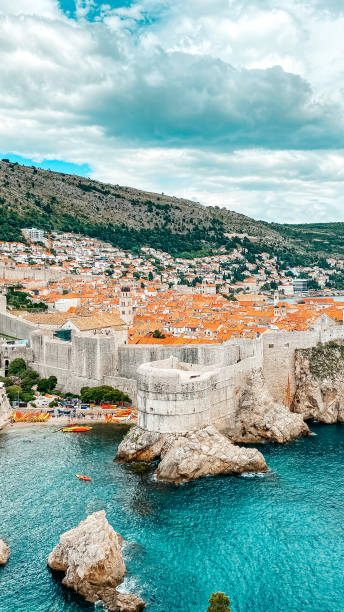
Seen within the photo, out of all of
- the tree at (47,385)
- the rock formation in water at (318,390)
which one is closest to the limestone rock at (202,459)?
the rock formation in water at (318,390)

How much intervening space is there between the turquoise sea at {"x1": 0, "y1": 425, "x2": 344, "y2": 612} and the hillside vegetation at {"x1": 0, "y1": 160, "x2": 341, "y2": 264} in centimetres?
6690

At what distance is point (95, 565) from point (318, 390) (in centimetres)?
1753

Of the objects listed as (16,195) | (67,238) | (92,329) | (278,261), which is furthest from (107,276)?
(278,261)

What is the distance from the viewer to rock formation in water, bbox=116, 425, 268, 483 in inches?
843

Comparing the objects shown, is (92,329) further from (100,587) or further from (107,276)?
(107,276)

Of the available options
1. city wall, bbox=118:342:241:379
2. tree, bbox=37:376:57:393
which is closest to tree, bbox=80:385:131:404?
city wall, bbox=118:342:241:379

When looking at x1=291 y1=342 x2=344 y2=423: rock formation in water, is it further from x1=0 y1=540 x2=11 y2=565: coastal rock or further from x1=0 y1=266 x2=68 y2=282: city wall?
x1=0 y1=266 x2=68 y2=282: city wall

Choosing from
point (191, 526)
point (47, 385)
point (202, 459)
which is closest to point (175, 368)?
point (202, 459)

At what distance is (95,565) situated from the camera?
48.1 feet

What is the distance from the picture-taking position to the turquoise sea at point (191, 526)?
14836 mm

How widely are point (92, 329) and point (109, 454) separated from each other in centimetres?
1297

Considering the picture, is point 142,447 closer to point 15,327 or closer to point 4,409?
point 4,409

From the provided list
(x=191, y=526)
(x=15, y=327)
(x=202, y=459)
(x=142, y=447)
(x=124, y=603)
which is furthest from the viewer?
(x=15, y=327)

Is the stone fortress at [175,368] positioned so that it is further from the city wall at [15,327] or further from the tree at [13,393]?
the tree at [13,393]
